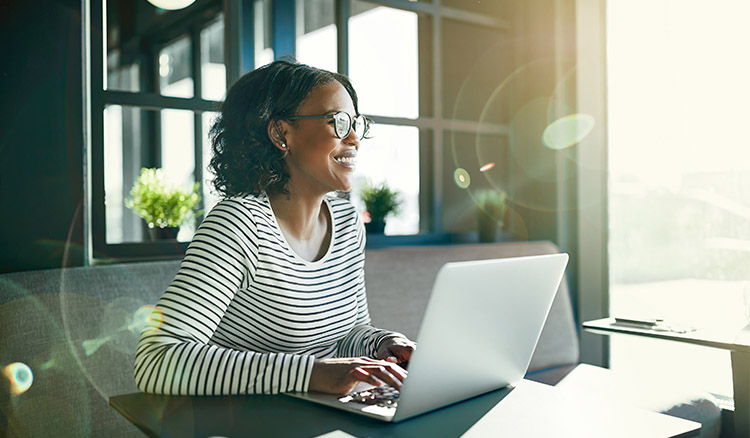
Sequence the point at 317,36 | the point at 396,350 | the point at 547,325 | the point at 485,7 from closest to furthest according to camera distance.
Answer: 1. the point at 396,350
2. the point at 547,325
3. the point at 317,36
4. the point at 485,7

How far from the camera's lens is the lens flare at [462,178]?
326 cm

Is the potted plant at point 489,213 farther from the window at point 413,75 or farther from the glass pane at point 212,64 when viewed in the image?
the glass pane at point 212,64

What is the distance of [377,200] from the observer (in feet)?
9.01

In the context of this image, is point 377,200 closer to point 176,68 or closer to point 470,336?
point 470,336

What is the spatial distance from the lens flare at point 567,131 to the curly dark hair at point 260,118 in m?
1.91

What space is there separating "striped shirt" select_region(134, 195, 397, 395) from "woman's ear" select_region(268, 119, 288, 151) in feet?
0.61

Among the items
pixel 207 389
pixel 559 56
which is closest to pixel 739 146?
pixel 559 56

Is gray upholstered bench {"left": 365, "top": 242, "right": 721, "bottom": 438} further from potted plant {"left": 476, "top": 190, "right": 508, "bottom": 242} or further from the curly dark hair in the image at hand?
the curly dark hair

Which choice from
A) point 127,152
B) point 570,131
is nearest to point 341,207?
point 570,131

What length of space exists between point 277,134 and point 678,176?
82.6 inches

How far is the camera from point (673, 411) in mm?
1923

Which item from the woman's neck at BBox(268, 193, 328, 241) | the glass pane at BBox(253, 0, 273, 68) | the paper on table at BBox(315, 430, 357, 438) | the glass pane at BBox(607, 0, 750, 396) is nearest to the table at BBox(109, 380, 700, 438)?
the paper on table at BBox(315, 430, 357, 438)

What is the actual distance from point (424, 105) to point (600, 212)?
3.56ft

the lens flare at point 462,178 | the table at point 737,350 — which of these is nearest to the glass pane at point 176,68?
the lens flare at point 462,178
